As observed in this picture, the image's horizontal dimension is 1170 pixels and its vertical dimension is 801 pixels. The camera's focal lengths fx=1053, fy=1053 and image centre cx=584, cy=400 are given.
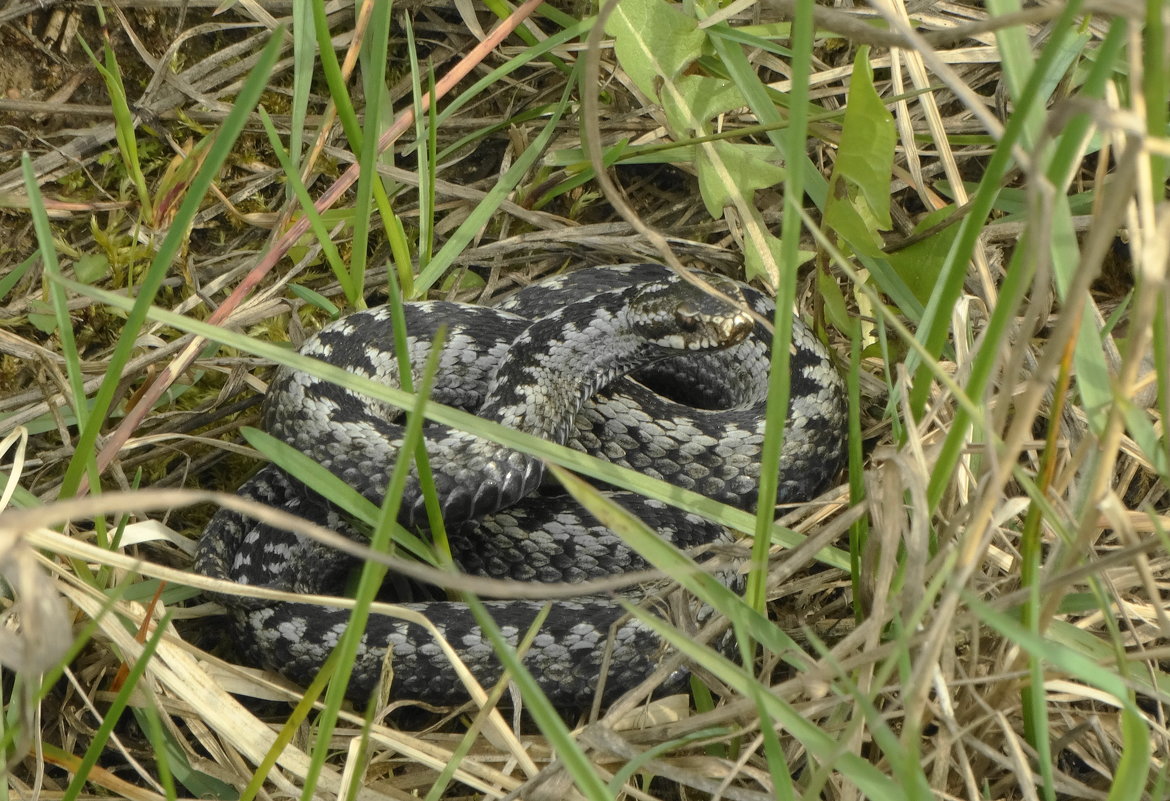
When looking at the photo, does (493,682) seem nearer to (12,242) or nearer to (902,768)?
(902,768)

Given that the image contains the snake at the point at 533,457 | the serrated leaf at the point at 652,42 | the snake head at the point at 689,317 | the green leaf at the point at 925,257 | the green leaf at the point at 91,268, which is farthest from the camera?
→ the green leaf at the point at 91,268

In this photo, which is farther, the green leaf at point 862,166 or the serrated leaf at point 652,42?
the serrated leaf at point 652,42

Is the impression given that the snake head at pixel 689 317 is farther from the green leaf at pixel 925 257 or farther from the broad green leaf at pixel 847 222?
the green leaf at pixel 925 257

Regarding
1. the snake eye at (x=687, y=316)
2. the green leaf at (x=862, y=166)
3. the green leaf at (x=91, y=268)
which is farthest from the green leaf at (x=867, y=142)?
the green leaf at (x=91, y=268)

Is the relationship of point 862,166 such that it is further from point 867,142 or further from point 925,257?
point 925,257

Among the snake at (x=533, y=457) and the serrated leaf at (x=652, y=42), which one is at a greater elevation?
the serrated leaf at (x=652, y=42)

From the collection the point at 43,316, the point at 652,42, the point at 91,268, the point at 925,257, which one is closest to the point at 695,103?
the point at 652,42

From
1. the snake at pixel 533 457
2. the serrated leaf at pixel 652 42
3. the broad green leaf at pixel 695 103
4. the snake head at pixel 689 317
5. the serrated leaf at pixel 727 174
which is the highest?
the serrated leaf at pixel 652 42

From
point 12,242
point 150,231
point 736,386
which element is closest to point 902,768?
point 736,386
